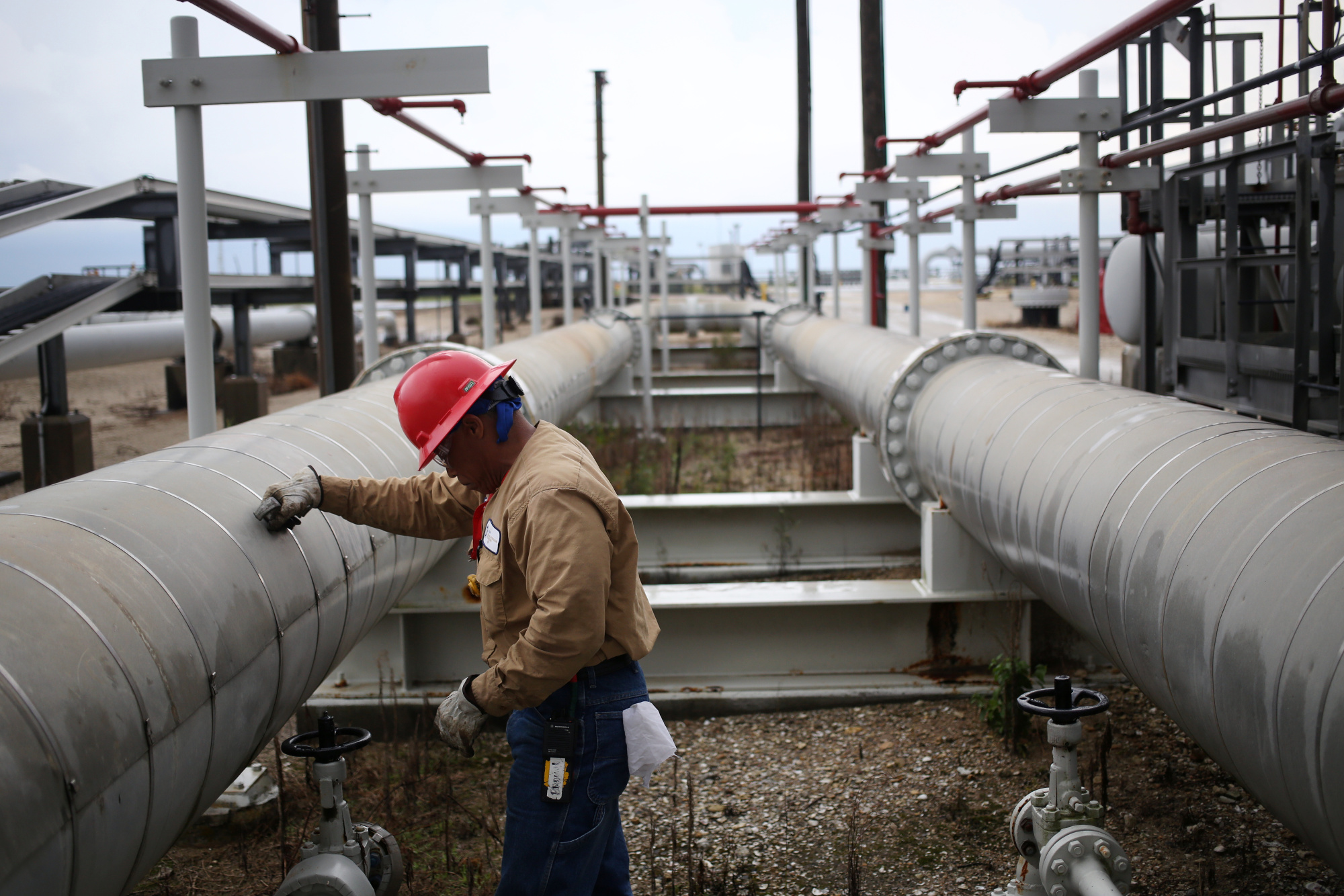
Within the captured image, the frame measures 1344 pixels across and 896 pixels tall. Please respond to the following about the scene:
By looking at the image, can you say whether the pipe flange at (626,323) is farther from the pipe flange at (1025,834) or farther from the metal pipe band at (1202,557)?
the pipe flange at (1025,834)

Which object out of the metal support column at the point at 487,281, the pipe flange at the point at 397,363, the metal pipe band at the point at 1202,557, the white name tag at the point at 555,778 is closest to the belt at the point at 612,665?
the white name tag at the point at 555,778

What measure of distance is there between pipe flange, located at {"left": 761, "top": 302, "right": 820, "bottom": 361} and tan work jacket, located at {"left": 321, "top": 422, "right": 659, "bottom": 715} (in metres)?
11.0

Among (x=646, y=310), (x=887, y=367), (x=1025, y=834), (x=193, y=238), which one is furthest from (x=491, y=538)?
(x=646, y=310)

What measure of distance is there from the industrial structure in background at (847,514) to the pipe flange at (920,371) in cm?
2

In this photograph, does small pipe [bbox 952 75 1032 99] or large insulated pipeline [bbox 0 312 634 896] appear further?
small pipe [bbox 952 75 1032 99]

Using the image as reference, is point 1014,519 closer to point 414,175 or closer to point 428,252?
point 414,175

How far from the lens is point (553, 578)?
7.29ft

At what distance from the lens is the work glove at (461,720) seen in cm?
233

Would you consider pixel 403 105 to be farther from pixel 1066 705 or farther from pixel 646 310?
pixel 646 310

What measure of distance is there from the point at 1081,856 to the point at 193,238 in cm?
319

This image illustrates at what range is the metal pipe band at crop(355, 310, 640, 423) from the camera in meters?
5.28

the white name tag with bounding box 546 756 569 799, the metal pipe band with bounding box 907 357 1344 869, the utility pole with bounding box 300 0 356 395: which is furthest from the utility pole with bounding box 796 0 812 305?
the white name tag with bounding box 546 756 569 799

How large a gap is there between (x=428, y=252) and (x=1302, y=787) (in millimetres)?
24113

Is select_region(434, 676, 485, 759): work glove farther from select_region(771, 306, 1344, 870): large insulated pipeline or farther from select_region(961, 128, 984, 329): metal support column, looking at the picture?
select_region(961, 128, 984, 329): metal support column
